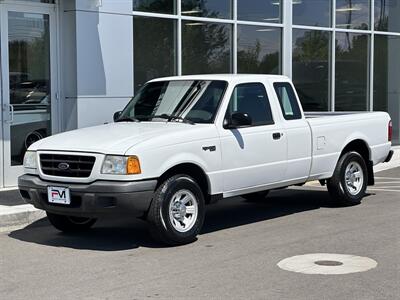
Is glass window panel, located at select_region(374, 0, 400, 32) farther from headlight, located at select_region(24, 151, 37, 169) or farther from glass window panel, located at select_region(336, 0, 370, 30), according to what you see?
headlight, located at select_region(24, 151, 37, 169)

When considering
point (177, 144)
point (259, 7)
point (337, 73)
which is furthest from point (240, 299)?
point (337, 73)

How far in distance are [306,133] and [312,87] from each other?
7.78 meters

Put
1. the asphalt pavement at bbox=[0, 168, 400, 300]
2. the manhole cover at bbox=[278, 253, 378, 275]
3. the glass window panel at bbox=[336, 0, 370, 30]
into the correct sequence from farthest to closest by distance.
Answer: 1. the glass window panel at bbox=[336, 0, 370, 30]
2. the manhole cover at bbox=[278, 253, 378, 275]
3. the asphalt pavement at bbox=[0, 168, 400, 300]

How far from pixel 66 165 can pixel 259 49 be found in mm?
8782

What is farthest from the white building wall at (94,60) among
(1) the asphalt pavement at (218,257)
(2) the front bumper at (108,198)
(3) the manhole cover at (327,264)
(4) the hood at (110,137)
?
(3) the manhole cover at (327,264)

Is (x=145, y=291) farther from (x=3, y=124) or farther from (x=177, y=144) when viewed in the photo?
(x=3, y=124)

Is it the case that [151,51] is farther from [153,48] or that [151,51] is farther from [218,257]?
[218,257]

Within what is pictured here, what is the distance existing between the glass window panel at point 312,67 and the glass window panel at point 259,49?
0.60 metres

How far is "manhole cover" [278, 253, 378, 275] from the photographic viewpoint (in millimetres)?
6531

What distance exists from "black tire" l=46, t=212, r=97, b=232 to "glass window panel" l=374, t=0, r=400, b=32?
489 inches

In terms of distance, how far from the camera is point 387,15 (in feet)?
62.5

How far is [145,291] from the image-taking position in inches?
233

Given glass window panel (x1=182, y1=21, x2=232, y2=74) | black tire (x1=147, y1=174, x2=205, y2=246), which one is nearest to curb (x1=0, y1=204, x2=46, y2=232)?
black tire (x1=147, y1=174, x2=205, y2=246)

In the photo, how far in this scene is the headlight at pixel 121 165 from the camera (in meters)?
7.27
